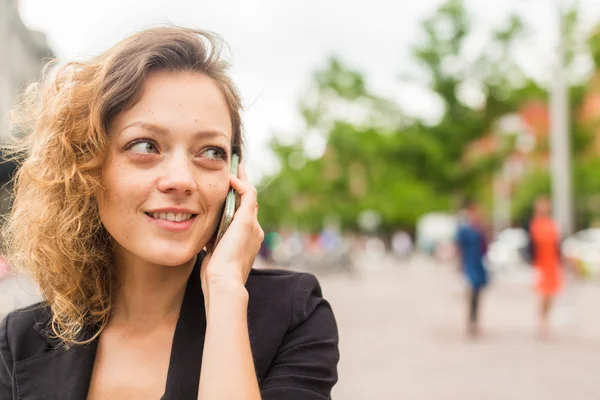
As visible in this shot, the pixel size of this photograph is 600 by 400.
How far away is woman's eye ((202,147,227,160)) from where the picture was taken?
1.78 meters

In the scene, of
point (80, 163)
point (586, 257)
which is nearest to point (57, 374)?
point (80, 163)

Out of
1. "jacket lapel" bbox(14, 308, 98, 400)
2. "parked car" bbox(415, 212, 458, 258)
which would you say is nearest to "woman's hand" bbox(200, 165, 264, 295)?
"jacket lapel" bbox(14, 308, 98, 400)

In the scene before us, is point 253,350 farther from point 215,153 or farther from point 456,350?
point 456,350

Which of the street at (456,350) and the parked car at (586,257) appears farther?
the parked car at (586,257)

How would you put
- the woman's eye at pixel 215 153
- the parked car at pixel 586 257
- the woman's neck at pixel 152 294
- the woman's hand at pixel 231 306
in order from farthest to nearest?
the parked car at pixel 586 257
the woman's neck at pixel 152 294
the woman's eye at pixel 215 153
the woman's hand at pixel 231 306

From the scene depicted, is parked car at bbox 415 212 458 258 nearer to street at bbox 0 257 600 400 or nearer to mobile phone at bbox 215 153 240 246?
street at bbox 0 257 600 400

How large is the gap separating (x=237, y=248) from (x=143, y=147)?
0.34 m

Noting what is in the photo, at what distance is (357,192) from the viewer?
48125 millimetres

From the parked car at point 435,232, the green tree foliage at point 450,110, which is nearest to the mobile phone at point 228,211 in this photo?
the green tree foliage at point 450,110

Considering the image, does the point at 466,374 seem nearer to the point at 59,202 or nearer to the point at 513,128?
the point at 59,202

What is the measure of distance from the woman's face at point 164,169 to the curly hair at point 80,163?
0.14 ft

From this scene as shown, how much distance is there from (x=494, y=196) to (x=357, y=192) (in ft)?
35.2

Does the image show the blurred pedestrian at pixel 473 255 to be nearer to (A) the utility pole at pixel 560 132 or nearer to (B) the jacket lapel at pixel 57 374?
(A) the utility pole at pixel 560 132

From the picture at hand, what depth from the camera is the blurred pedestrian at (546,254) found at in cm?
1062
